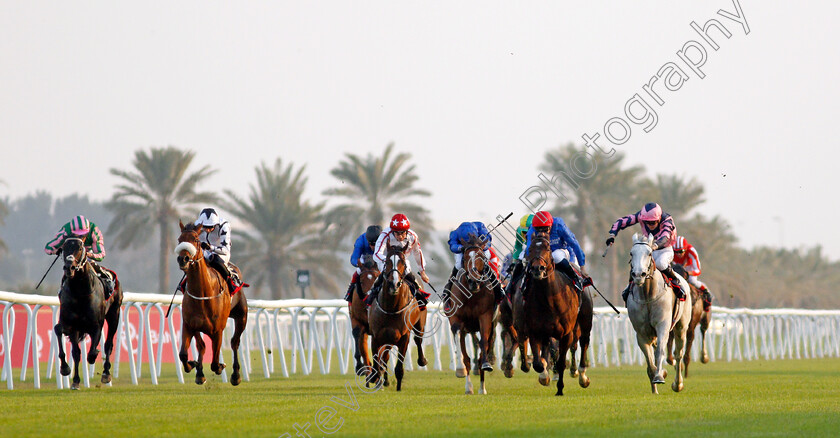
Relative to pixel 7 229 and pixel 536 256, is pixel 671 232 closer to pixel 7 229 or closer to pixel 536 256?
pixel 536 256

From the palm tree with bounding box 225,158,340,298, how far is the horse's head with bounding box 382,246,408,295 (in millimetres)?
27161

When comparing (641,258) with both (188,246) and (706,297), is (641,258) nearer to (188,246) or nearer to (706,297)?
(188,246)

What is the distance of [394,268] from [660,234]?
137 inches

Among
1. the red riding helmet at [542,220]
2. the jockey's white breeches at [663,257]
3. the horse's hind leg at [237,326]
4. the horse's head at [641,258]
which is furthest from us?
the horse's hind leg at [237,326]

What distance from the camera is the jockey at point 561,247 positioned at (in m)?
13.1

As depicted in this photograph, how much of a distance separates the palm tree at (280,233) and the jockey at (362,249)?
24715 millimetres

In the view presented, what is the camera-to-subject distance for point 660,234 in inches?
563

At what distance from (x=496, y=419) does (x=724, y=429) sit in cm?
182

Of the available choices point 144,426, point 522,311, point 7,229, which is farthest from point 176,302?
point 7,229

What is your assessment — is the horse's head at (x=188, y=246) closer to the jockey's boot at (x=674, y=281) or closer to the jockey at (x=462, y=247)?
the jockey at (x=462, y=247)

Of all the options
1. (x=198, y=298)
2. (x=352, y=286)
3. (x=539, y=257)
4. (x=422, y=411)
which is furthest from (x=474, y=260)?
(x=422, y=411)

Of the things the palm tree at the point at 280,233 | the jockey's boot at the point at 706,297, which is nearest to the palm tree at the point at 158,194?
the palm tree at the point at 280,233

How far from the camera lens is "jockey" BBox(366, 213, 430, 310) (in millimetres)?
13273

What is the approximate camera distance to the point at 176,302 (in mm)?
17031
